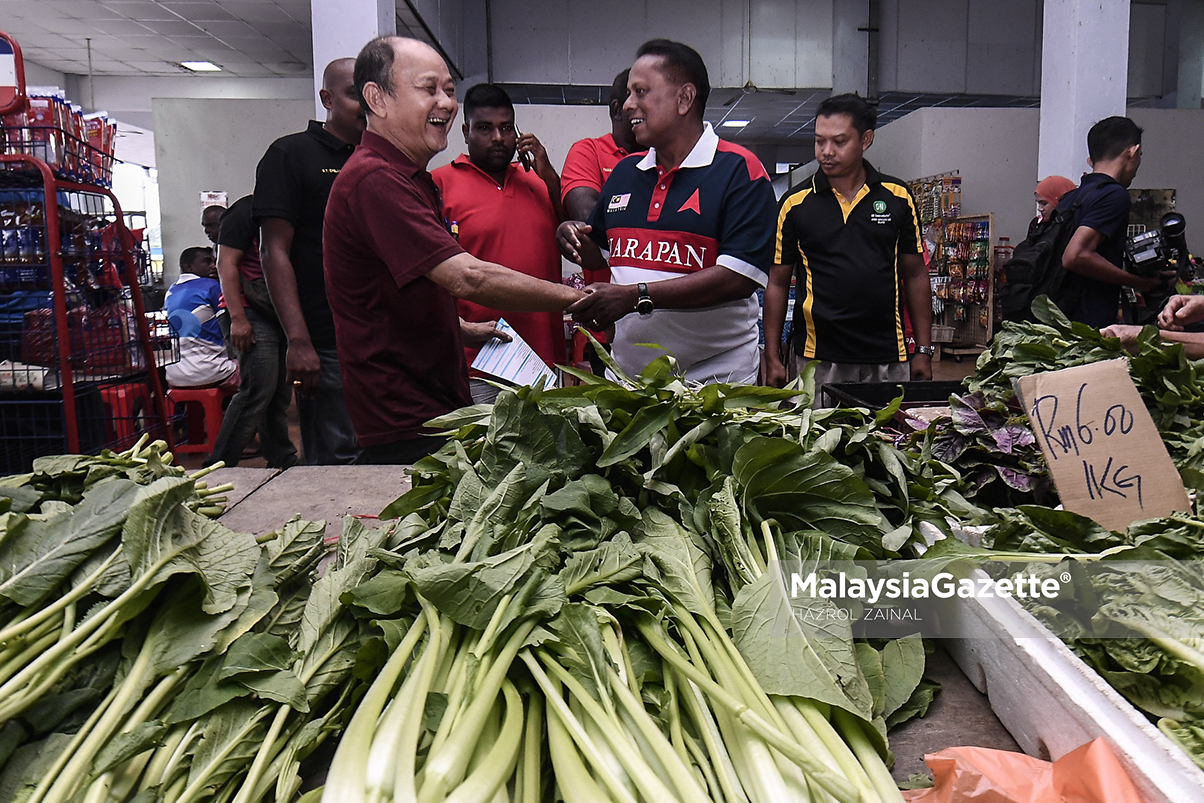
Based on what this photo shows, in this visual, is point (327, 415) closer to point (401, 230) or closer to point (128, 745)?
point (401, 230)

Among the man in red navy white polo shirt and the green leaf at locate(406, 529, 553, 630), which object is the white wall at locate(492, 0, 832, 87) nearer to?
the man in red navy white polo shirt

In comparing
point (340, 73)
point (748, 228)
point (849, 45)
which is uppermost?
point (849, 45)

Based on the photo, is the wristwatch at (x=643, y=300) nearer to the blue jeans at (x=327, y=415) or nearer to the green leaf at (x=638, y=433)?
the green leaf at (x=638, y=433)

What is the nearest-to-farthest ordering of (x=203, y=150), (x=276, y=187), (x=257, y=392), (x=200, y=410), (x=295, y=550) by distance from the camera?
1. (x=295, y=550)
2. (x=276, y=187)
3. (x=257, y=392)
4. (x=200, y=410)
5. (x=203, y=150)

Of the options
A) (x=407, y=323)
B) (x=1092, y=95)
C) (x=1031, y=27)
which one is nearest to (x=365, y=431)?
(x=407, y=323)

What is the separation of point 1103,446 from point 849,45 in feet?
35.8

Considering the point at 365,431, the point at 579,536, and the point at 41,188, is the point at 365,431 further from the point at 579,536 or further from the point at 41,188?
the point at 41,188

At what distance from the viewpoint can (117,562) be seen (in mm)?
982

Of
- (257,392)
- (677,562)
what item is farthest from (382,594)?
(257,392)

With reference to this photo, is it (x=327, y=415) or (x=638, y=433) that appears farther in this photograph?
(x=327, y=415)

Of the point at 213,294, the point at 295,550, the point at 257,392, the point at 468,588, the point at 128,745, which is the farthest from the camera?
the point at 213,294

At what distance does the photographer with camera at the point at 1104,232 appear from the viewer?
335 centimetres

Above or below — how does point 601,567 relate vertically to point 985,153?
below

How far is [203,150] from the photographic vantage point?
8562 millimetres
